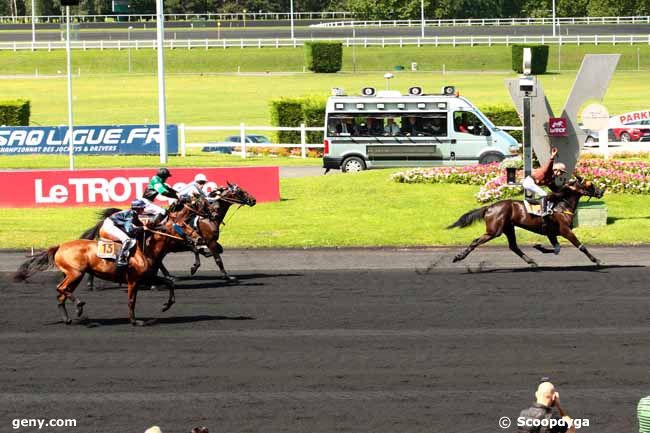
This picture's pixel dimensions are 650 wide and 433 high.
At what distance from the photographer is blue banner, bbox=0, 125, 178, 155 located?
4250cm

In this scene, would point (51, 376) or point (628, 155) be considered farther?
point (628, 155)

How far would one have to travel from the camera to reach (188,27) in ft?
351

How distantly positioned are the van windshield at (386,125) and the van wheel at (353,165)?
29.4 inches

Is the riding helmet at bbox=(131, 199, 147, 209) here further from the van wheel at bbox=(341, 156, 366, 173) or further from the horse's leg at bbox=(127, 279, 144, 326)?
the van wheel at bbox=(341, 156, 366, 173)

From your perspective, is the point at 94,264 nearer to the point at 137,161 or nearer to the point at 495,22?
the point at 137,161

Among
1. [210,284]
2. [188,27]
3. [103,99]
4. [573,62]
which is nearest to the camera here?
[210,284]

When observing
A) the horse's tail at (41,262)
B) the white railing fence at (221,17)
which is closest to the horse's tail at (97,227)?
the horse's tail at (41,262)

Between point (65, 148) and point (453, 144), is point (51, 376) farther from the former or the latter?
point (65, 148)

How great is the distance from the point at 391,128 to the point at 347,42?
179 feet

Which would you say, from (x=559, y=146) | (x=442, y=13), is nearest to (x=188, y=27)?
(x=442, y=13)

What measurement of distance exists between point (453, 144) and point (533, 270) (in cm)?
1432

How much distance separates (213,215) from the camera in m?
19.1

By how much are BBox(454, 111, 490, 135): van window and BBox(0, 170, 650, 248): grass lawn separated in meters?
4.58

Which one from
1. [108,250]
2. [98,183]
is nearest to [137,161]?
[98,183]
